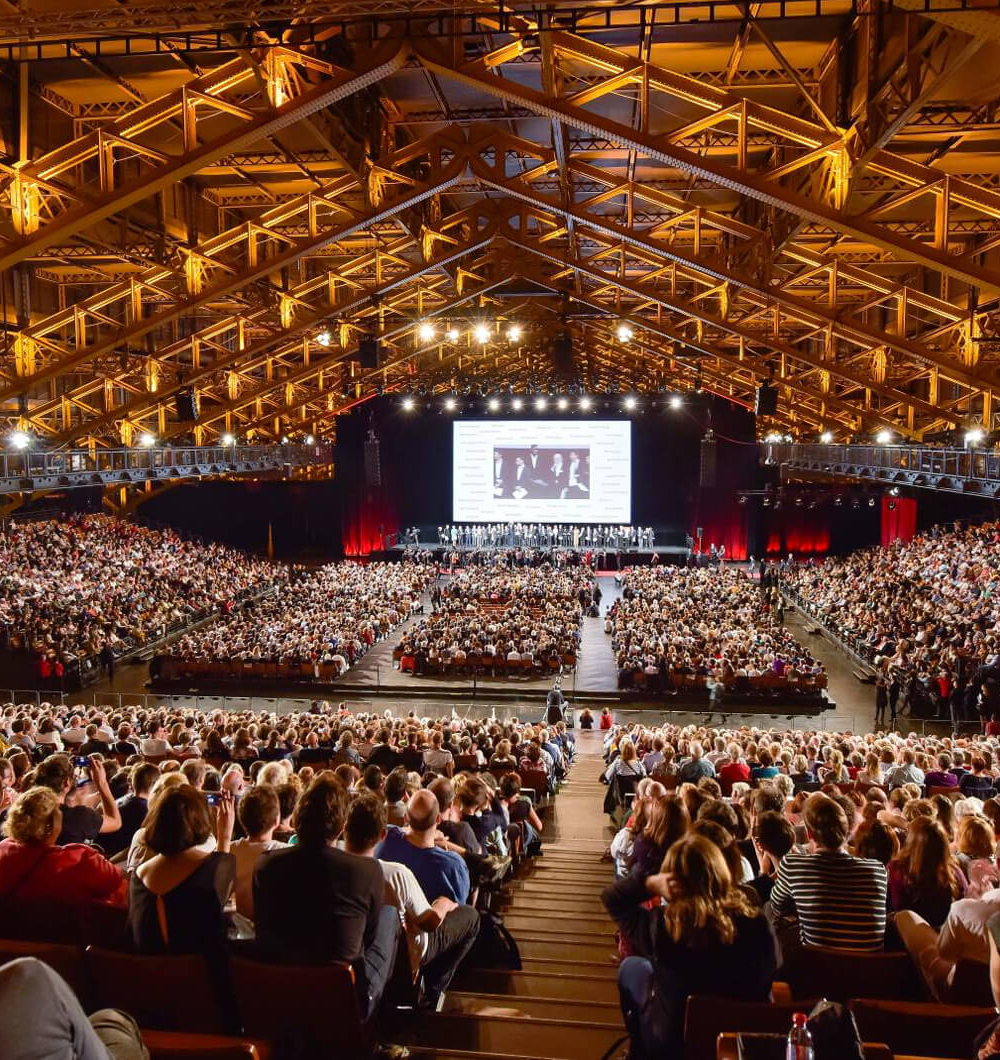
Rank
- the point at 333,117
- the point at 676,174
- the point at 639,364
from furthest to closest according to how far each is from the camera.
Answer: the point at 639,364, the point at 676,174, the point at 333,117

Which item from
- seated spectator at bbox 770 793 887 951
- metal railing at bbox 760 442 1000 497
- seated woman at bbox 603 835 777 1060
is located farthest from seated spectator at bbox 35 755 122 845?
metal railing at bbox 760 442 1000 497

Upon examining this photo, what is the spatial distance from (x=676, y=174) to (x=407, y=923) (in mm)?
14202

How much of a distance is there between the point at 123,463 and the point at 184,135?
11.7m

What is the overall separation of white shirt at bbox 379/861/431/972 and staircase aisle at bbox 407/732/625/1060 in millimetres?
277

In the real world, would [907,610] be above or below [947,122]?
below

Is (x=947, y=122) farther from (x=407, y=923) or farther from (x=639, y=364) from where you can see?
(x=639, y=364)

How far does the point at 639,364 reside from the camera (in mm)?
32562

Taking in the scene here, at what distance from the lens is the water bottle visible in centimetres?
209

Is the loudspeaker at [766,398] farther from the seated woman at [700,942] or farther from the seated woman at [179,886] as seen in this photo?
the seated woman at [179,886]

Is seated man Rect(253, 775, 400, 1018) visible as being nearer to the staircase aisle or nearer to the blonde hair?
the staircase aisle

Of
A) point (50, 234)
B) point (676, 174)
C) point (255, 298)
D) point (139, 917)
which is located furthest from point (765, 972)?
point (255, 298)

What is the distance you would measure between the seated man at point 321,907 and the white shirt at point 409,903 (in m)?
0.36

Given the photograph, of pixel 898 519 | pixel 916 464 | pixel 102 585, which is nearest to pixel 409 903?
pixel 916 464

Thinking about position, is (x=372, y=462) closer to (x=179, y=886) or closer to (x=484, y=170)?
(x=484, y=170)
